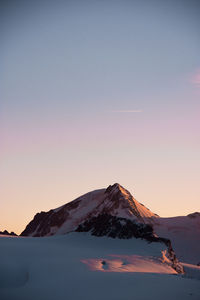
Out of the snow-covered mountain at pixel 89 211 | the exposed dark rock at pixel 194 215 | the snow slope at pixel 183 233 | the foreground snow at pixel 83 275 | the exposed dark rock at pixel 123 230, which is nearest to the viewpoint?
the foreground snow at pixel 83 275

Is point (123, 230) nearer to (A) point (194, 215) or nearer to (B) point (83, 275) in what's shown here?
(B) point (83, 275)

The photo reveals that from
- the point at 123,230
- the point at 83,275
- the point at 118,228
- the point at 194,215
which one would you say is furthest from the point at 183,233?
the point at 83,275

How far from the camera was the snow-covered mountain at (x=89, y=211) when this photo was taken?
116m

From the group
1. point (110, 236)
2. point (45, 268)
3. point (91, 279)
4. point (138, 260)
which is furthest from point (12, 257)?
point (110, 236)

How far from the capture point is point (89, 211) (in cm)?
12425

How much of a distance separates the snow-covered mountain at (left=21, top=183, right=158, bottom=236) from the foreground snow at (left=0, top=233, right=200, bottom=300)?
236 ft

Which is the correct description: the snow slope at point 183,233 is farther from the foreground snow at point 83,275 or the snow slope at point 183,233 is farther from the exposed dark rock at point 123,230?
the foreground snow at point 83,275

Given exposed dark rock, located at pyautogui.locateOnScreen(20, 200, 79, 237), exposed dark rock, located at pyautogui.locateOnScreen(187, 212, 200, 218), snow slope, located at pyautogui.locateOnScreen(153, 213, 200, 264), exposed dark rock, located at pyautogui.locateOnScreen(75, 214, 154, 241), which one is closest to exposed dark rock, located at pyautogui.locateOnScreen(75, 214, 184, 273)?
exposed dark rock, located at pyautogui.locateOnScreen(75, 214, 154, 241)

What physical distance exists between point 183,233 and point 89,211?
24.4 metres

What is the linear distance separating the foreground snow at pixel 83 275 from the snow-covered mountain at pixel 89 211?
236ft

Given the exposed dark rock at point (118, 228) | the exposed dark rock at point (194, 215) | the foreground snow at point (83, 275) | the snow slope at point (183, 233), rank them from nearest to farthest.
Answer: the foreground snow at point (83, 275) → the exposed dark rock at point (118, 228) → the snow slope at point (183, 233) → the exposed dark rock at point (194, 215)

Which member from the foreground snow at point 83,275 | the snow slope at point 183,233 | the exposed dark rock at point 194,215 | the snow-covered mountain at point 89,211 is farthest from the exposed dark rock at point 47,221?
the foreground snow at point 83,275

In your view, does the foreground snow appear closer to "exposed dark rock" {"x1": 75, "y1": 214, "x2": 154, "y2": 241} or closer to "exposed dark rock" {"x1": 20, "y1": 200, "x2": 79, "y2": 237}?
"exposed dark rock" {"x1": 75, "y1": 214, "x2": 154, "y2": 241}

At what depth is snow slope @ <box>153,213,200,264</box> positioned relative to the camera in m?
104
